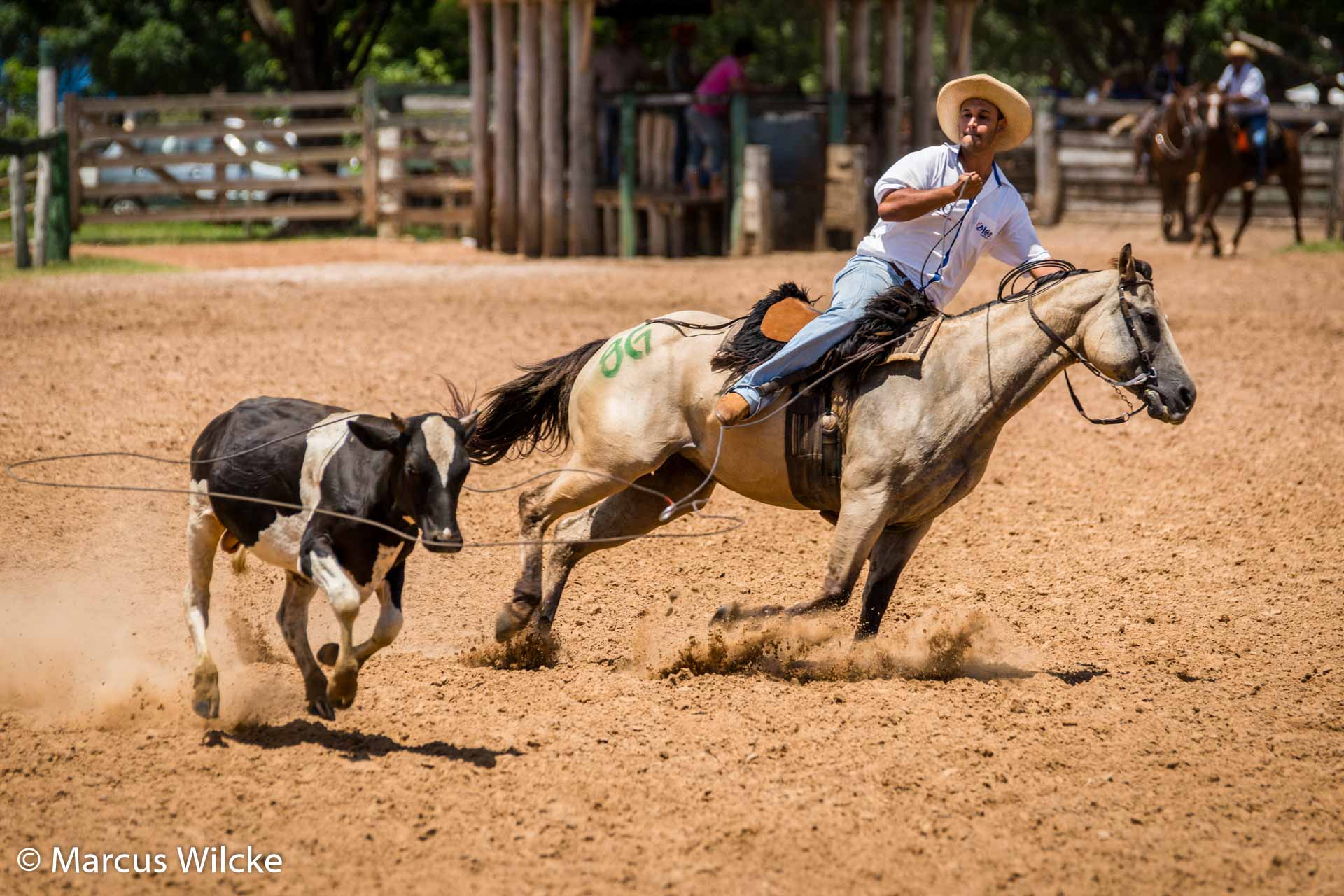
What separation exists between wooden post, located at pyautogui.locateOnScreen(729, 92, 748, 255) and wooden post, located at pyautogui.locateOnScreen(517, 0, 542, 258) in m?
2.66

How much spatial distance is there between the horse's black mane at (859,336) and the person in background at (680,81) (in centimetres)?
1354

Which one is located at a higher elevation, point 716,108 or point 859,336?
point 716,108

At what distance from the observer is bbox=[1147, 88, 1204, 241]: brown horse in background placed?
816 inches

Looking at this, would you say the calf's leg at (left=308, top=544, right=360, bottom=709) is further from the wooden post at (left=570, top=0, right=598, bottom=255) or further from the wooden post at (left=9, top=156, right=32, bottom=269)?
the wooden post at (left=570, top=0, right=598, bottom=255)

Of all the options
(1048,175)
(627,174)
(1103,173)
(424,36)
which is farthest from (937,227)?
(424,36)

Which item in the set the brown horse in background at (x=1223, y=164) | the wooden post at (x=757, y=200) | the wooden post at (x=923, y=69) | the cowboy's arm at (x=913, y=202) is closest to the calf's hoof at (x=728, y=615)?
the cowboy's arm at (x=913, y=202)

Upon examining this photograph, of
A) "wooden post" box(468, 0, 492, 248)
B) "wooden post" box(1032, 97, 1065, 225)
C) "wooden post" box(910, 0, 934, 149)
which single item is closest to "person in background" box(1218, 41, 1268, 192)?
"wooden post" box(910, 0, 934, 149)

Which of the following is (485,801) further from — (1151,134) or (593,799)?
(1151,134)

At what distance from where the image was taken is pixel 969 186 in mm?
5668

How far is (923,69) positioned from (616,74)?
4.53 m

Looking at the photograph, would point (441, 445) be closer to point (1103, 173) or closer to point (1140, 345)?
point (1140, 345)

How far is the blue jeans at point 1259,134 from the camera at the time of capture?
1997cm

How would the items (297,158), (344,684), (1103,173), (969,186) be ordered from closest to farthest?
1. (344,684)
2. (969,186)
3. (297,158)
4. (1103,173)

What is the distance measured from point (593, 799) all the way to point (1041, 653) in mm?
2528
